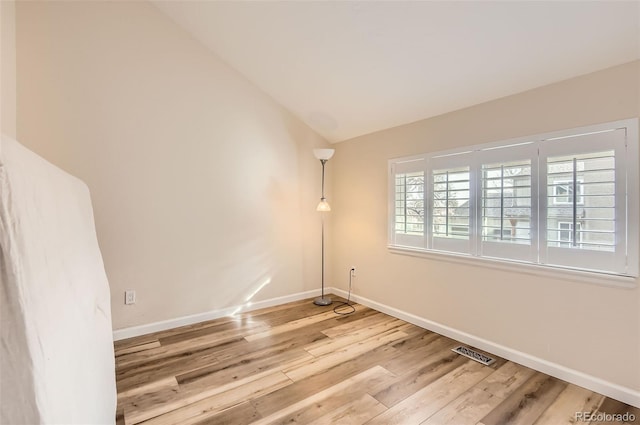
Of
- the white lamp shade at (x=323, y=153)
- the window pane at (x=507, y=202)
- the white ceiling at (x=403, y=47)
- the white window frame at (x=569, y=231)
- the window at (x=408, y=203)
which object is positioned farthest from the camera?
the white lamp shade at (x=323, y=153)

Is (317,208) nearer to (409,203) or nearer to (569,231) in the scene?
(409,203)

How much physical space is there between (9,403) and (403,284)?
2982 millimetres

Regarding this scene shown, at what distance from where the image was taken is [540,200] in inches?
85.2

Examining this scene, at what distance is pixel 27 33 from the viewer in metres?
2.28

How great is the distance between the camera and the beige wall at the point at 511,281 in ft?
6.16

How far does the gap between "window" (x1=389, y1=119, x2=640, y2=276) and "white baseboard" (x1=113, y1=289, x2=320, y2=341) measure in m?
1.76

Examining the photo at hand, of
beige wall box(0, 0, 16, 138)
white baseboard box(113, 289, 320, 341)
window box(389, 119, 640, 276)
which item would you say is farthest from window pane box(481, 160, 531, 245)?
beige wall box(0, 0, 16, 138)

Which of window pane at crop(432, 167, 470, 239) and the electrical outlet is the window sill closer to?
window pane at crop(432, 167, 470, 239)

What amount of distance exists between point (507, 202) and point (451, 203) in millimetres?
480

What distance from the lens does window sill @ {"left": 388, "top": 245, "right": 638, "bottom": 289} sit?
1866 mm

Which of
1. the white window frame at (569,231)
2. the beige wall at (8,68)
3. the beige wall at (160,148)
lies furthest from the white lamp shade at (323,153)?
the beige wall at (8,68)

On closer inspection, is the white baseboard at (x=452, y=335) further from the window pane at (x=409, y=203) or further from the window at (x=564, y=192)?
the window at (x=564, y=192)

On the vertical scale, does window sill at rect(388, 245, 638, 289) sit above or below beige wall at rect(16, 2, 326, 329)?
below

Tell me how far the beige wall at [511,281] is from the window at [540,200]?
13cm
